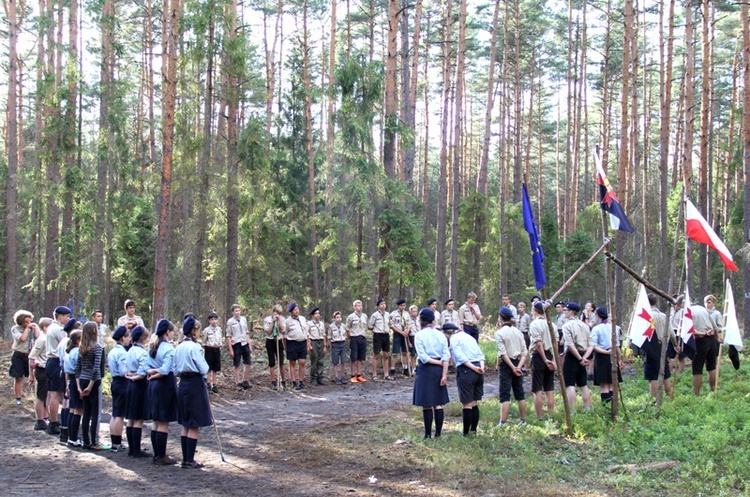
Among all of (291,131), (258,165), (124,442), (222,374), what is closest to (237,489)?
(124,442)

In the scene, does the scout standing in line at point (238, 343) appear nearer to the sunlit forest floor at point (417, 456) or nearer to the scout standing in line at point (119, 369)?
the sunlit forest floor at point (417, 456)

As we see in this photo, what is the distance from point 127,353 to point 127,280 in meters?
17.6

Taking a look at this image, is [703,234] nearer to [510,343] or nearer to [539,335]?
[539,335]

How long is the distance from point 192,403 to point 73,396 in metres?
2.42

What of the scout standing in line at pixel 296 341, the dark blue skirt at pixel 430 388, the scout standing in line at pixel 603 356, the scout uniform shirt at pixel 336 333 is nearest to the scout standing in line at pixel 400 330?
the scout uniform shirt at pixel 336 333

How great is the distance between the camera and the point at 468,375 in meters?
9.55

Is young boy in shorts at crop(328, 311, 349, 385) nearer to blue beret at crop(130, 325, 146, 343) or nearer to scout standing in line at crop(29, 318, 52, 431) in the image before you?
scout standing in line at crop(29, 318, 52, 431)

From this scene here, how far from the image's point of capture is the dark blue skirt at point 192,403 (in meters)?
8.37

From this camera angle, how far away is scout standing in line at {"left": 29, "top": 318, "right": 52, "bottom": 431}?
11039 mm

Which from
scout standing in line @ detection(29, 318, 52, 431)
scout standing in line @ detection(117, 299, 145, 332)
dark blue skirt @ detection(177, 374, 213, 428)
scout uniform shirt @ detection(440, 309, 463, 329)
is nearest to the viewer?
dark blue skirt @ detection(177, 374, 213, 428)

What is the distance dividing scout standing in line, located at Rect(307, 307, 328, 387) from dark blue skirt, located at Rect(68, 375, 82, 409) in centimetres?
673

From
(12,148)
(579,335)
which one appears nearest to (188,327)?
(579,335)

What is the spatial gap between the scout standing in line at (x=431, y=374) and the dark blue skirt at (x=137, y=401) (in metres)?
3.81

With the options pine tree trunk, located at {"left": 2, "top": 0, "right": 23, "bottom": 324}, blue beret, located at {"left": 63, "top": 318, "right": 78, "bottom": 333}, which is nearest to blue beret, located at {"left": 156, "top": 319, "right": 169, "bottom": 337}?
blue beret, located at {"left": 63, "top": 318, "right": 78, "bottom": 333}
